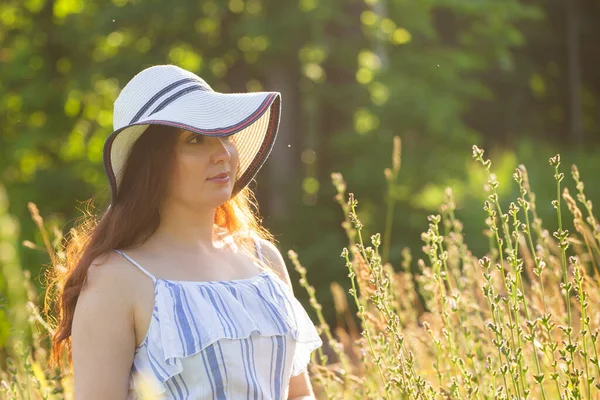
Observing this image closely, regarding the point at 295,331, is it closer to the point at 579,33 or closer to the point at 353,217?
the point at 353,217

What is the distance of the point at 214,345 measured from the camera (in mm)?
2158

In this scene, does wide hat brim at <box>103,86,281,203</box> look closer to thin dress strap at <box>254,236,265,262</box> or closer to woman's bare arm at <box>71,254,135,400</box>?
woman's bare arm at <box>71,254,135,400</box>

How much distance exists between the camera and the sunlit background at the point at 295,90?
9.45 metres

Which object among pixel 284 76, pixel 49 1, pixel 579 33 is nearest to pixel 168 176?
pixel 284 76

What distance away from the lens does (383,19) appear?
10.4 m

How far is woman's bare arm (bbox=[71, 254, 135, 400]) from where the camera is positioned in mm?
2047

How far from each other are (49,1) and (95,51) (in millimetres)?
876

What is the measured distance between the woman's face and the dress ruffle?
0.70 ft

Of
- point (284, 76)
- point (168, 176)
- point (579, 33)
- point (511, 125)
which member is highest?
point (579, 33)

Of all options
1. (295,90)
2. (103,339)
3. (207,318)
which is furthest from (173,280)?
(295,90)

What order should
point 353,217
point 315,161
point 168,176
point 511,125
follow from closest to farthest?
point 353,217
point 168,176
point 315,161
point 511,125

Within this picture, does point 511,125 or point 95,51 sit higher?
point 511,125

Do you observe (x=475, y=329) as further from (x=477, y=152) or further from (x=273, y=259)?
(x=477, y=152)

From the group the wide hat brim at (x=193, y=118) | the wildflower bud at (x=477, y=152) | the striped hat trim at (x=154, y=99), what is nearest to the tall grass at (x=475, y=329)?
the wildflower bud at (x=477, y=152)
